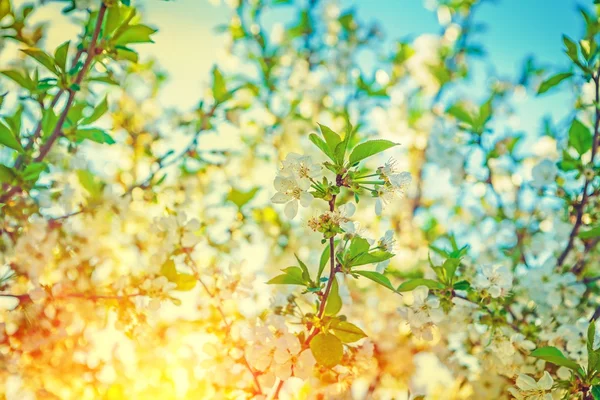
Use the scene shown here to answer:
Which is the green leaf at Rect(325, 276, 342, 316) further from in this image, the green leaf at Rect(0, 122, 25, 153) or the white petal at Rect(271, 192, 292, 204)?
the green leaf at Rect(0, 122, 25, 153)

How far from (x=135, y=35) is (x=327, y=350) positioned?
129cm

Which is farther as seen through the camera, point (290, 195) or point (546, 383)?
point (546, 383)

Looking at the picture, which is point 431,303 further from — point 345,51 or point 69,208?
point 345,51

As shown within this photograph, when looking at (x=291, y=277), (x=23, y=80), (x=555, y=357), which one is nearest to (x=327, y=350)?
(x=291, y=277)

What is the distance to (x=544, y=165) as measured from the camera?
233 centimetres

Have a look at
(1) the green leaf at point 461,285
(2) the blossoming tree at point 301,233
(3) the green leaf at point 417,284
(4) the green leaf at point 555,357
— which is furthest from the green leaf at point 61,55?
(4) the green leaf at point 555,357

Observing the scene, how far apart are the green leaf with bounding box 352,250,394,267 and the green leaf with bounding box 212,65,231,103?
141 centimetres

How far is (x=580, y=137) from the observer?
80.0 inches

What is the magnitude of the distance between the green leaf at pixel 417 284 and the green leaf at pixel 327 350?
295mm

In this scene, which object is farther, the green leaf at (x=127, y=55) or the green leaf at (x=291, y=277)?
the green leaf at (x=127, y=55)

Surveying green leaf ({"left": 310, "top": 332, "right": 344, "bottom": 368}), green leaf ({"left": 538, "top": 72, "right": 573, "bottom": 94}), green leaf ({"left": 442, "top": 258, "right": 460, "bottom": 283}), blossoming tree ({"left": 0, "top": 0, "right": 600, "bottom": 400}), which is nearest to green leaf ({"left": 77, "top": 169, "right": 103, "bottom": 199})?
blossoming tree ({"left": 0, "top": 0, "right": 600, "bottom": 400})

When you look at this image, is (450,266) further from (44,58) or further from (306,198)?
(44,58)

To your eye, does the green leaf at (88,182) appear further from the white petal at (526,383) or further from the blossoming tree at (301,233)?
the white petal at (526,383)

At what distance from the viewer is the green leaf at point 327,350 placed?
130 cm
